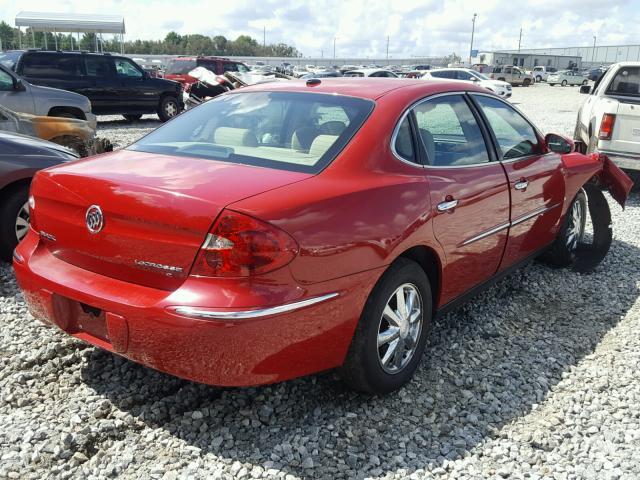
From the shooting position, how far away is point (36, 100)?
10.9m

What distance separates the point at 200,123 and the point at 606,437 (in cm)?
276

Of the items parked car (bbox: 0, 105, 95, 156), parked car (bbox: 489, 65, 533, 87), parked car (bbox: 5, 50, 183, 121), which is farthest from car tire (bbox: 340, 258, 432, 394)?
parked car (bbox: 489, 65, 533, 87)

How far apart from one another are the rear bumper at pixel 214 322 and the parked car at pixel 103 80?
44.3 ft

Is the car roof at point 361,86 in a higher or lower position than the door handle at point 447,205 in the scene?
higher

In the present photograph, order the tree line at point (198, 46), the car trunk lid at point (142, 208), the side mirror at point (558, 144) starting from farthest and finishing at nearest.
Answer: the tree line at point (198, 46) → the side mirror at point (558, 144) → the car trunk lid at point (142, 208)

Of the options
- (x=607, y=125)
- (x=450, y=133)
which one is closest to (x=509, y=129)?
(x=450, y=133)

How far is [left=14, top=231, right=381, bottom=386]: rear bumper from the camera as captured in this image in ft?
7.84

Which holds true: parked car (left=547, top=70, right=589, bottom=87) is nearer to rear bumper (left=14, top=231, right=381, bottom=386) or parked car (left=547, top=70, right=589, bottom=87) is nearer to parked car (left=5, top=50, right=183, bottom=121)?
parked car (left=5, top=50, right=183, bottom=121)

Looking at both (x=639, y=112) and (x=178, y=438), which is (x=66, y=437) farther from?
(x=639, y=112)

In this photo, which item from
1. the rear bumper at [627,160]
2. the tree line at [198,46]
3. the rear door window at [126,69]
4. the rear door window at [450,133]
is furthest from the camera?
the tree line at [198,46]

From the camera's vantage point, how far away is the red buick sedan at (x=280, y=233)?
243 cm

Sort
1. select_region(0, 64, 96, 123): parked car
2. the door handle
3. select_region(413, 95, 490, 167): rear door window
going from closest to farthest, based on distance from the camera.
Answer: the door handle < select_region(413, 95, 490, 167): rear door window < select_region(0, 64, 96, 123): parked car

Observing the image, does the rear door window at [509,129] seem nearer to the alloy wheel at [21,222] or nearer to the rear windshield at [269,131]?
the rear windshield at [269,131]

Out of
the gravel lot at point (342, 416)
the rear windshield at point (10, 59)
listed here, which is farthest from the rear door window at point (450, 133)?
the rear windshield at point (10, 59)
